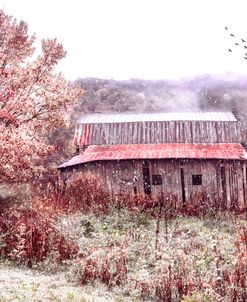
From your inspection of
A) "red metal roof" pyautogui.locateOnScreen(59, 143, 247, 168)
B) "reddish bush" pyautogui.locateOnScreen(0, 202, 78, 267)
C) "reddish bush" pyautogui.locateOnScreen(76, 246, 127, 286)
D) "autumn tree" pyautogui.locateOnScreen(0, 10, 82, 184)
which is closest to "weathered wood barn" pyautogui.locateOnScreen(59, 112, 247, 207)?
"red metal roof" pyautogui.locateOnScreen(59, 143, 247, 168)

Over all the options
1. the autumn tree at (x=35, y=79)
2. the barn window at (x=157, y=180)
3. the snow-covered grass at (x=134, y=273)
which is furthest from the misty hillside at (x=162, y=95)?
the snow-covered grass at (x=134, y=273)

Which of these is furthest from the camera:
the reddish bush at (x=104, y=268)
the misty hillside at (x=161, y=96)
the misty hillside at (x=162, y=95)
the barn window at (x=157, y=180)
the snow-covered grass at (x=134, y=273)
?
the misty hillside at (x=162, y=95)

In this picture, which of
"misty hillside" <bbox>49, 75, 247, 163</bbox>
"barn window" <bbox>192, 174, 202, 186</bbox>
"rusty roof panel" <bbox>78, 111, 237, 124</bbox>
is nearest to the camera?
"barn window" <bbox>192, 174, 202, 186</bbox>

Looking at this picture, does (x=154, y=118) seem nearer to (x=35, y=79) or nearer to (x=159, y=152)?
(x=159, y=152)

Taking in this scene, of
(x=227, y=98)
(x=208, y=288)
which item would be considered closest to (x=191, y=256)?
(x=208, y=288)

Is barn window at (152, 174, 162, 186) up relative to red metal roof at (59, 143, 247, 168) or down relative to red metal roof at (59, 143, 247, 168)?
down

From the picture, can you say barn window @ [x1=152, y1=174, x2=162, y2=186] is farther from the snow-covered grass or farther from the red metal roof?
the snow-covered grass

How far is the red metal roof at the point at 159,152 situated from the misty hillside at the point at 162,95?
19462 millimetres

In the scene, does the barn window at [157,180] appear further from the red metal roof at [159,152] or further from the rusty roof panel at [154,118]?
the rusty roof panel at [154,118]

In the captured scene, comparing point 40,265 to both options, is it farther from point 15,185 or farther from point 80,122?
point 80,122

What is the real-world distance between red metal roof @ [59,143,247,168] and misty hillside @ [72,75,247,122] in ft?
63.9

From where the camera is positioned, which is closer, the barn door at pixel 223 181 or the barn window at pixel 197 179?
the barn door at pixel 223 181

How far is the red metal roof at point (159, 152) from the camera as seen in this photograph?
30469mm

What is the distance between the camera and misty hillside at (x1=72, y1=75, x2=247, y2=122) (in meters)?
55.2
